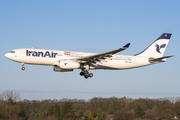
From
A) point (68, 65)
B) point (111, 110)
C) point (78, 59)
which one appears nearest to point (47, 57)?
point (68, 65)

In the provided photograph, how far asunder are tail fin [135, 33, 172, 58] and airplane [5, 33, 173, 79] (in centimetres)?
221

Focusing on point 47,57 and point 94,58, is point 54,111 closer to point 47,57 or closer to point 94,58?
point 47,57

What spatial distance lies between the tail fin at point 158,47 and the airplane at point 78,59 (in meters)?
2.21

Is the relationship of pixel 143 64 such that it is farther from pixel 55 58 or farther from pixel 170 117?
pixel 170 117

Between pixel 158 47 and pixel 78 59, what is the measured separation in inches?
776

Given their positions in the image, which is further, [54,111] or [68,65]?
[54,111]

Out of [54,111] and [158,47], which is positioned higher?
[158,47]

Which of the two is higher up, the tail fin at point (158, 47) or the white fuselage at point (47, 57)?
the tail fin at point (158, 47)

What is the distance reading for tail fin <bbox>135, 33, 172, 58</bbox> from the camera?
53469 millimetres

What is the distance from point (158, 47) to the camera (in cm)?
5428

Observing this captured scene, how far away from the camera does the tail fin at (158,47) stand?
53.5m

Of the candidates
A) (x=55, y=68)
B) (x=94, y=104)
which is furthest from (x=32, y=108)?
(x=55, y=68)

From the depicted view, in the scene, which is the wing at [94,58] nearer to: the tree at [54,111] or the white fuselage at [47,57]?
the white fuselage at [47,57]

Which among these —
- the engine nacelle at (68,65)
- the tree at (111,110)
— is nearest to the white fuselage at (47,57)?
the engine nacelle at (68,65)
